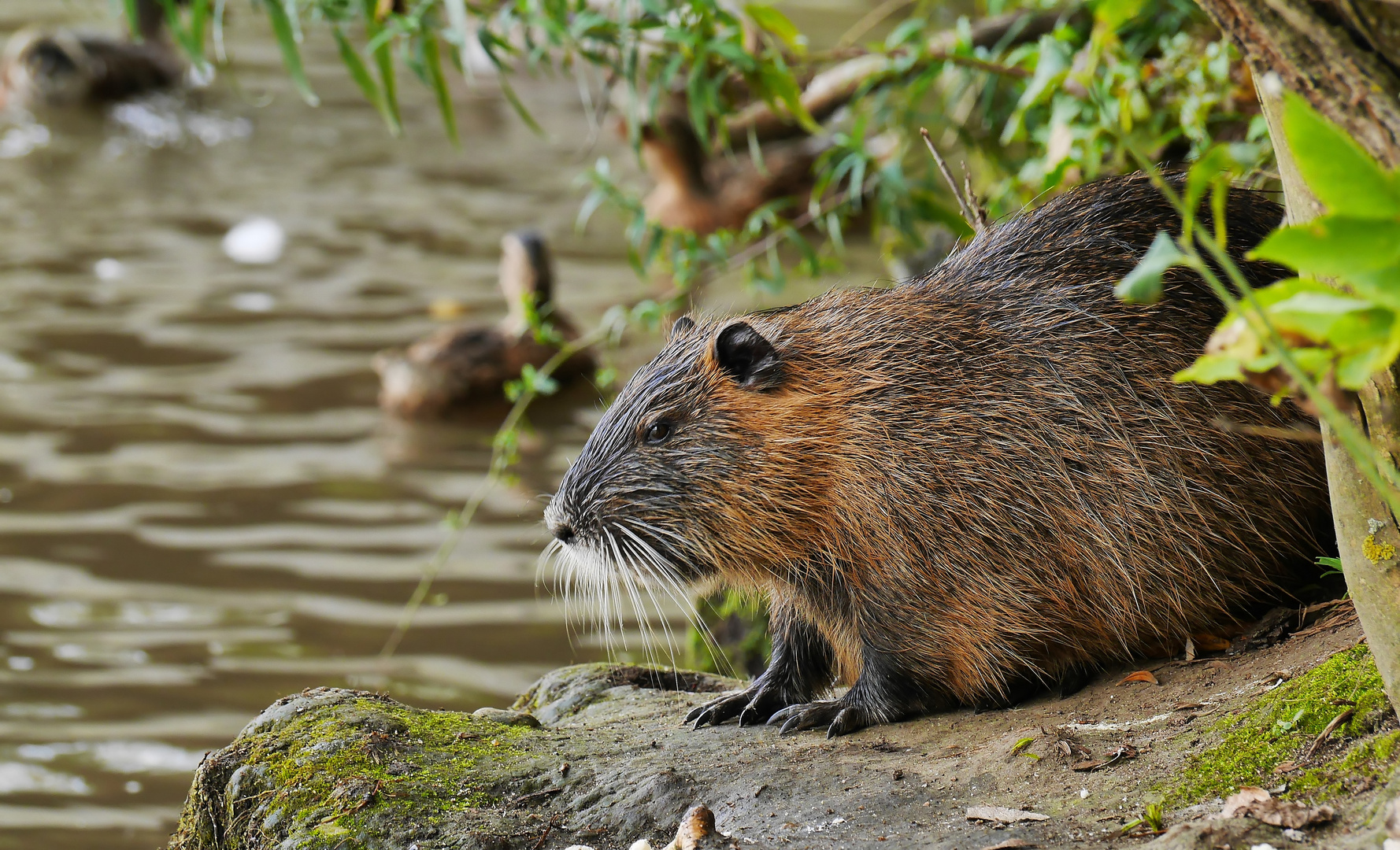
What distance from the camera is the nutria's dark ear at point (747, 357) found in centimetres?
283

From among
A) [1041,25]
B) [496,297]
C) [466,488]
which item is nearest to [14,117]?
[496,297]

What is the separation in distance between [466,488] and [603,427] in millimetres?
4030

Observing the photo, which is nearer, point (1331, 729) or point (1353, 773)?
point (1353, 773)

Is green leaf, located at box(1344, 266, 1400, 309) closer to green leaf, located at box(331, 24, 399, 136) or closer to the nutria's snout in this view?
the nutria's snout

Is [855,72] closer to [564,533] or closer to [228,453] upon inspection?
[564,533]

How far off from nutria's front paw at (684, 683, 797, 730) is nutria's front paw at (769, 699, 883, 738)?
0.07 metres

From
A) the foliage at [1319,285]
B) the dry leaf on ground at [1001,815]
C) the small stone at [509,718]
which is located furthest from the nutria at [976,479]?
the foliage at [1319,285]

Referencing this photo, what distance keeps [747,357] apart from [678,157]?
7.92 meters

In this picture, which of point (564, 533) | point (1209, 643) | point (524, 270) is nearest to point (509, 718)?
point (564, 533)

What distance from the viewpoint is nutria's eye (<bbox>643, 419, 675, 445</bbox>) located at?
286cm

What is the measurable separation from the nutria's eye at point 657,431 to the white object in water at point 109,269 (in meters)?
7.78

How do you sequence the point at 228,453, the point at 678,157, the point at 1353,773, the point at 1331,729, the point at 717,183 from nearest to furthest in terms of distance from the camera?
the point at 1353,773 < the point at 1331,729 < the point at 228,453 < the point at 678,157 < the point at 717,183

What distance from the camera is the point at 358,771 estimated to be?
8.36 ft

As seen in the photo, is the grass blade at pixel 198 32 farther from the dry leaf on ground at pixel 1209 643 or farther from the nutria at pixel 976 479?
the dry leaf on ground at pixel 1209 643
